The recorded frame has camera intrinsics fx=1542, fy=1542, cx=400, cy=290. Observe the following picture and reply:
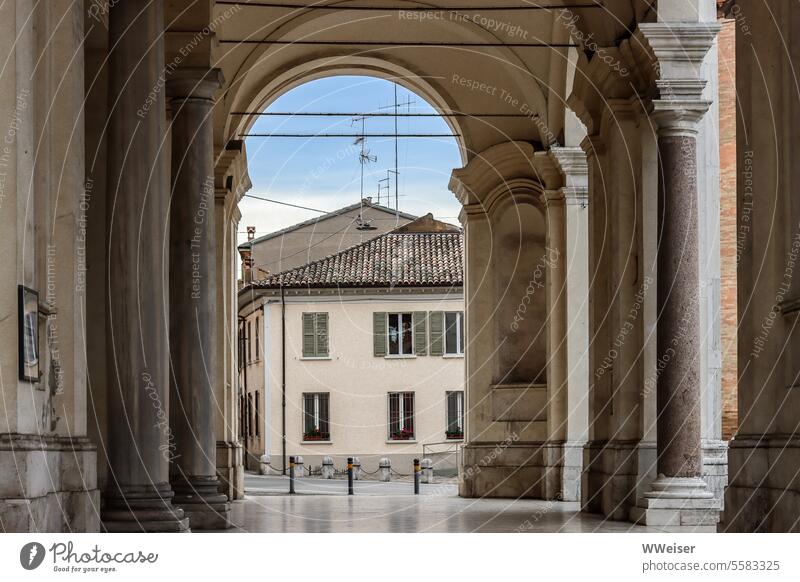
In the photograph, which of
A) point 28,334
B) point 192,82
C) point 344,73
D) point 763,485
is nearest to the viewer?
point 28,334

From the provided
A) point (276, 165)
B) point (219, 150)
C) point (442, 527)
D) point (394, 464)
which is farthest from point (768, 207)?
point (394, 464)

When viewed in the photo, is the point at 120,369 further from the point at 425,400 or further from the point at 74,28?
the point at 425,400

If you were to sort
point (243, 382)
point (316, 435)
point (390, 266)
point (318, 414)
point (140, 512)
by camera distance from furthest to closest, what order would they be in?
point (243, 382) → point (390, 266) → point (318, 414) → point (316, 435) → point (140, 512)

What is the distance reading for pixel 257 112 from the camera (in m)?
28.2

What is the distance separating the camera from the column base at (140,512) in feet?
44.7

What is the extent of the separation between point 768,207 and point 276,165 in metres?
40.8

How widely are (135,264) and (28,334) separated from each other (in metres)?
3.52

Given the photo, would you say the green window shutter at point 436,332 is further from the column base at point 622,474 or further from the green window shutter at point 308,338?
the column base at point 622,474

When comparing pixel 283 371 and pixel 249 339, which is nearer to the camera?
pixel 283 371

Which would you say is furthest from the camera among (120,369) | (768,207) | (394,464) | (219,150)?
(394,464)

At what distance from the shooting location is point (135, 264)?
14125 millimetres

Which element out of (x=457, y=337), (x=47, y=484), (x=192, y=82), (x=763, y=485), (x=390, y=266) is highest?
(x=390, y=266)

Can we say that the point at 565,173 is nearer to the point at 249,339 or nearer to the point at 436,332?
the point at 436,332

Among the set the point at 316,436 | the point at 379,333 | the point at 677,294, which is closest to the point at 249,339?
the point at 379,333
